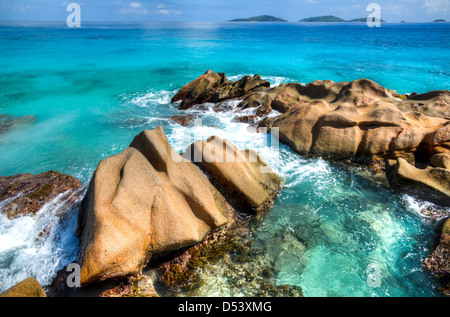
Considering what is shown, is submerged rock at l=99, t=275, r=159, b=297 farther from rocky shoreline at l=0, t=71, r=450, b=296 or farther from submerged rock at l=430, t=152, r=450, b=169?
submerged rock at l=430, t=152, r=450, b=169

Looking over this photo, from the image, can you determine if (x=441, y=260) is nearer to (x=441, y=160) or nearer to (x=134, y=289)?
(x=441, y=160)

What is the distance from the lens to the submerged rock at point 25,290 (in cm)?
388

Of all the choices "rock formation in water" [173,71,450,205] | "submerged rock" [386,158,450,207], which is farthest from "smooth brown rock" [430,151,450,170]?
"submerged rock" [386,158,450,207]

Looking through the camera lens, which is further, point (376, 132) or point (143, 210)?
point (376, 132)

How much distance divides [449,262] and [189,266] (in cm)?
631

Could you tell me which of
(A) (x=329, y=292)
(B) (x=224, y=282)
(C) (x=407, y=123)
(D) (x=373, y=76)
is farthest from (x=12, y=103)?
(D) (x=373, y=76)

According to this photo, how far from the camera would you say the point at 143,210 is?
5.93 m

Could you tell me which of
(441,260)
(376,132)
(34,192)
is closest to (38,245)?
(34,192)

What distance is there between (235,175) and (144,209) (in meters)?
2.85

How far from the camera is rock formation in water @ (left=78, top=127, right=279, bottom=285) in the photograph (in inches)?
201

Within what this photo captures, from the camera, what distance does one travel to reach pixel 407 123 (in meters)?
10.2

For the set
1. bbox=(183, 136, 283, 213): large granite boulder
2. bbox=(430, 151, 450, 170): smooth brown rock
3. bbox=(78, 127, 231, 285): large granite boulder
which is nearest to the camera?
bbox=(78, 127, 231, 285): large granite boulder

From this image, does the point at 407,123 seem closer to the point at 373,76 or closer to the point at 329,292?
the point at 329,292

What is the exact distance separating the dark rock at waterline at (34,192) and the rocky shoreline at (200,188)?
31 millimetres
